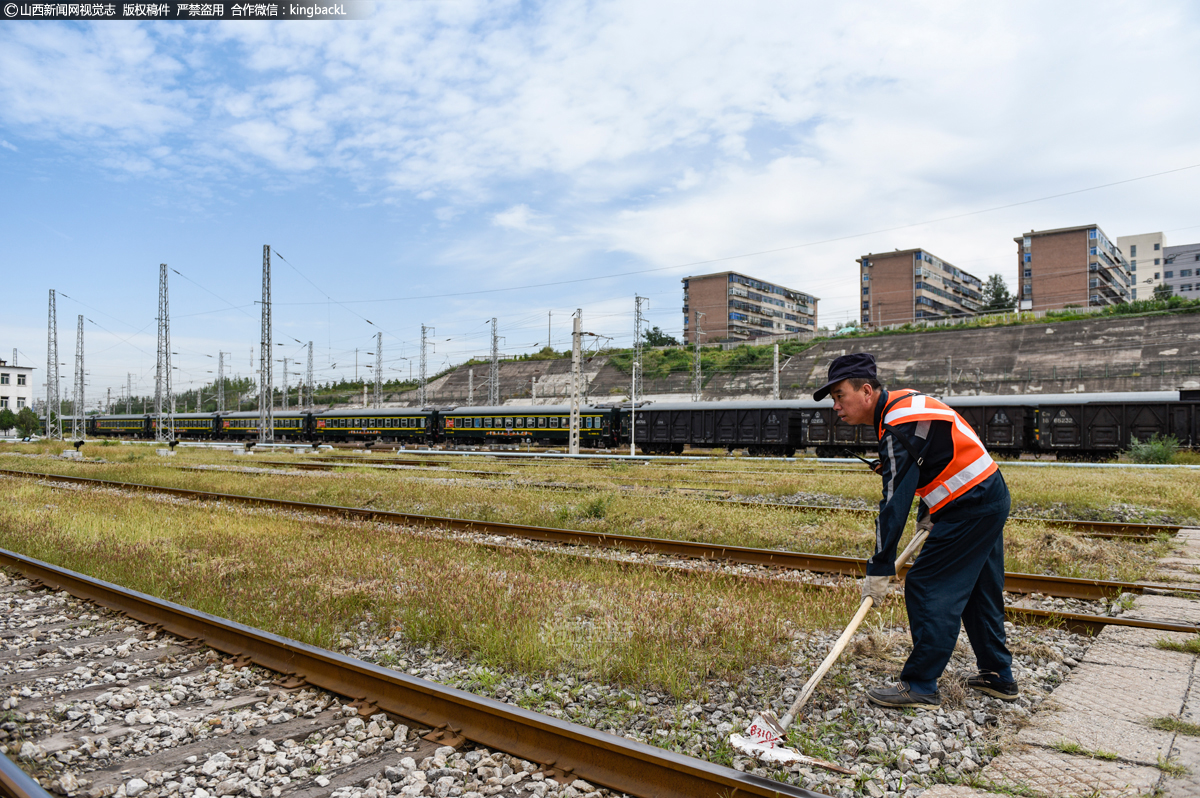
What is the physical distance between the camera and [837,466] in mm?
24391

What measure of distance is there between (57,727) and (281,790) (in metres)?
1.76

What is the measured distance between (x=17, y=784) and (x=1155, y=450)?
29495 millimetres

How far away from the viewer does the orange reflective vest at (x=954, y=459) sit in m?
3.97

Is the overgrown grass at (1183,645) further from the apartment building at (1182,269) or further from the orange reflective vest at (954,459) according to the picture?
the apartment building at (1182,269)

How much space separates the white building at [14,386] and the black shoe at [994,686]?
123 metres

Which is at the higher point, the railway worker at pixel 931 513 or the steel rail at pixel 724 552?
the railway worker at pixel 931 513

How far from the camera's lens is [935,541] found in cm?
403

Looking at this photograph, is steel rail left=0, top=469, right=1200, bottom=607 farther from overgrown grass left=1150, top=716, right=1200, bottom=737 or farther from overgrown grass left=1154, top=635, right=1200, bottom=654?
overgrown grass left=1150, top=716, right=1200, bottom=737

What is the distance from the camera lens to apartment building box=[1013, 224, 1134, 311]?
89875 mm

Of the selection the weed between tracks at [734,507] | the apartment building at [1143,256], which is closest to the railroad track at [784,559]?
the weed between tracks at [734,507]

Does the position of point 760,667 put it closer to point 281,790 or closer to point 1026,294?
point 281,790

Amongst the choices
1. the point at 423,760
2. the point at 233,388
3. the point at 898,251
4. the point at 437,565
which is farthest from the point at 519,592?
the point at 233,388

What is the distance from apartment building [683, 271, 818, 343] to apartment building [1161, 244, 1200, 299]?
219 feet

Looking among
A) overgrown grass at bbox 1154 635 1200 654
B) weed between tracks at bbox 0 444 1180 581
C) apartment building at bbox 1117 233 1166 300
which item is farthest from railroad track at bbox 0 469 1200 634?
apartment building at bbox 1117 233 1166 300
